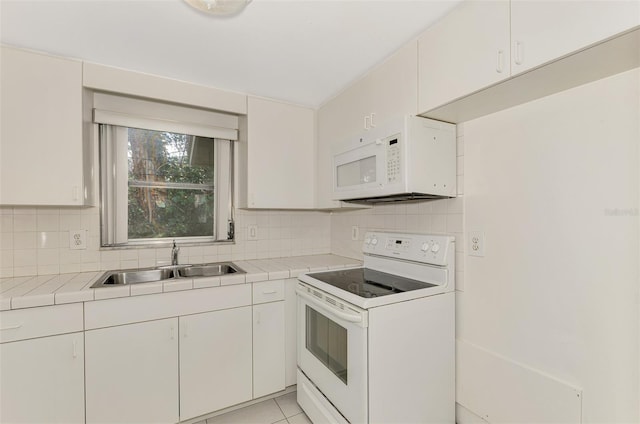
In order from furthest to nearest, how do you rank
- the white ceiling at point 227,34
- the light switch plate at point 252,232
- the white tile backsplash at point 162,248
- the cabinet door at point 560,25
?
the light switch plate at point 252,232, the white tile backsplash at point 162,248, the white ceiling at point 227,34, the cabinet door at point 560,25

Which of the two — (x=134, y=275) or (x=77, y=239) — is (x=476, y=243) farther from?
(x=77, y=239)

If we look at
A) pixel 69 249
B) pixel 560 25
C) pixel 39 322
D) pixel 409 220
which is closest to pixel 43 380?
pixel 39 322

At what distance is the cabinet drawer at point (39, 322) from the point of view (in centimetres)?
137

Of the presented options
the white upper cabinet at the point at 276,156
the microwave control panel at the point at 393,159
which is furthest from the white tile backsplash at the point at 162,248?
the microwave control panel at the point at 393,159

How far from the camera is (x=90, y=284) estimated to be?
5.39 feet

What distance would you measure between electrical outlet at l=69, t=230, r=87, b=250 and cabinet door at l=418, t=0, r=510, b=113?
2.26 metres

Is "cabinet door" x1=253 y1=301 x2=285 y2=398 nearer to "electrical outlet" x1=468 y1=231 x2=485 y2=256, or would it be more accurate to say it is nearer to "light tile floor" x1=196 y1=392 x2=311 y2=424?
"light tile floor" x1=196 y1=392 x2=311 y2=424

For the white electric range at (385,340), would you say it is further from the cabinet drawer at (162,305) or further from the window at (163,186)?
the window at (163,186)

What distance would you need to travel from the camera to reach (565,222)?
127cm

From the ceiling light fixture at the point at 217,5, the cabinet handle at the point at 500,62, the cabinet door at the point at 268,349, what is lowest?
the cabinet door at the point at 268,349

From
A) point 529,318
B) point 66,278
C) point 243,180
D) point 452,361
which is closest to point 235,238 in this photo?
point 243,180

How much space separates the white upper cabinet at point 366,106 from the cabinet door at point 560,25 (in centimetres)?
50

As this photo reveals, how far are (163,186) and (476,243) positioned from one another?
2.20 m

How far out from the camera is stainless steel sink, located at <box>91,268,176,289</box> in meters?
1.89
